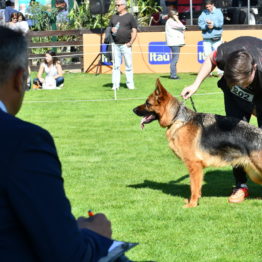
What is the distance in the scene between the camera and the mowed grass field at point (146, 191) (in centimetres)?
529

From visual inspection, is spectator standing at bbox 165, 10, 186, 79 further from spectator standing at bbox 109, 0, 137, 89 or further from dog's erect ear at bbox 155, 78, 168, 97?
dog's erect ear at bbox 155, 78, 168, 97

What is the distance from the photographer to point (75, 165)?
332 inches

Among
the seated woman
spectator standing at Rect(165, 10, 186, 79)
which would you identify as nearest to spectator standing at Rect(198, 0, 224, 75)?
spectator standing at Rect(165, 10, 186, 79)

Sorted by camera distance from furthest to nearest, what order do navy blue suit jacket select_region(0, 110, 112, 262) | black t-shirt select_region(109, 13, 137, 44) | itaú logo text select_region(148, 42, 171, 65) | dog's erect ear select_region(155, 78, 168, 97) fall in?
itaú logo text select_region(148, 42, 171, 65) < black t-shirt select_region(109, 13, 137, 44) < dog's erect ear select_region(155, 78, 168, 97) < navy blue suit jacket select_region(0, 110, 112, 262)

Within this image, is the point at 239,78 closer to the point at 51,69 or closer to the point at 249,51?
the point at 249,51

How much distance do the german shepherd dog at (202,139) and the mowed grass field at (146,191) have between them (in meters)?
0.40

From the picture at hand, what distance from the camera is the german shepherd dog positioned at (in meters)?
6.31

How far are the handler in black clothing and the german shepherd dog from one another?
251 mm

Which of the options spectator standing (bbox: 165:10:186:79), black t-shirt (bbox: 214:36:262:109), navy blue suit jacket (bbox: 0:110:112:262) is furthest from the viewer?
spectator standing (bbox: 165:10:186:79)

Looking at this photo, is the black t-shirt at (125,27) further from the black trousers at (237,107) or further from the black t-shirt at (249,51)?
the black t-shirt at (249,51)

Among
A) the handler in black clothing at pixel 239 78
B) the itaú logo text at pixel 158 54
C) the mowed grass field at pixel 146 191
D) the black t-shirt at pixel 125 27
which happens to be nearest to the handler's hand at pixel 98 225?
the mowed grass field at pixel 146 191

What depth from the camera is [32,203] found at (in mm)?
1853

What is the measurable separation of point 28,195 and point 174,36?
58.7 feet

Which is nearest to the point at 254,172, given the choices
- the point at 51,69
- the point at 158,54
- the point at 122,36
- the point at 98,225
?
the point at 98,225
